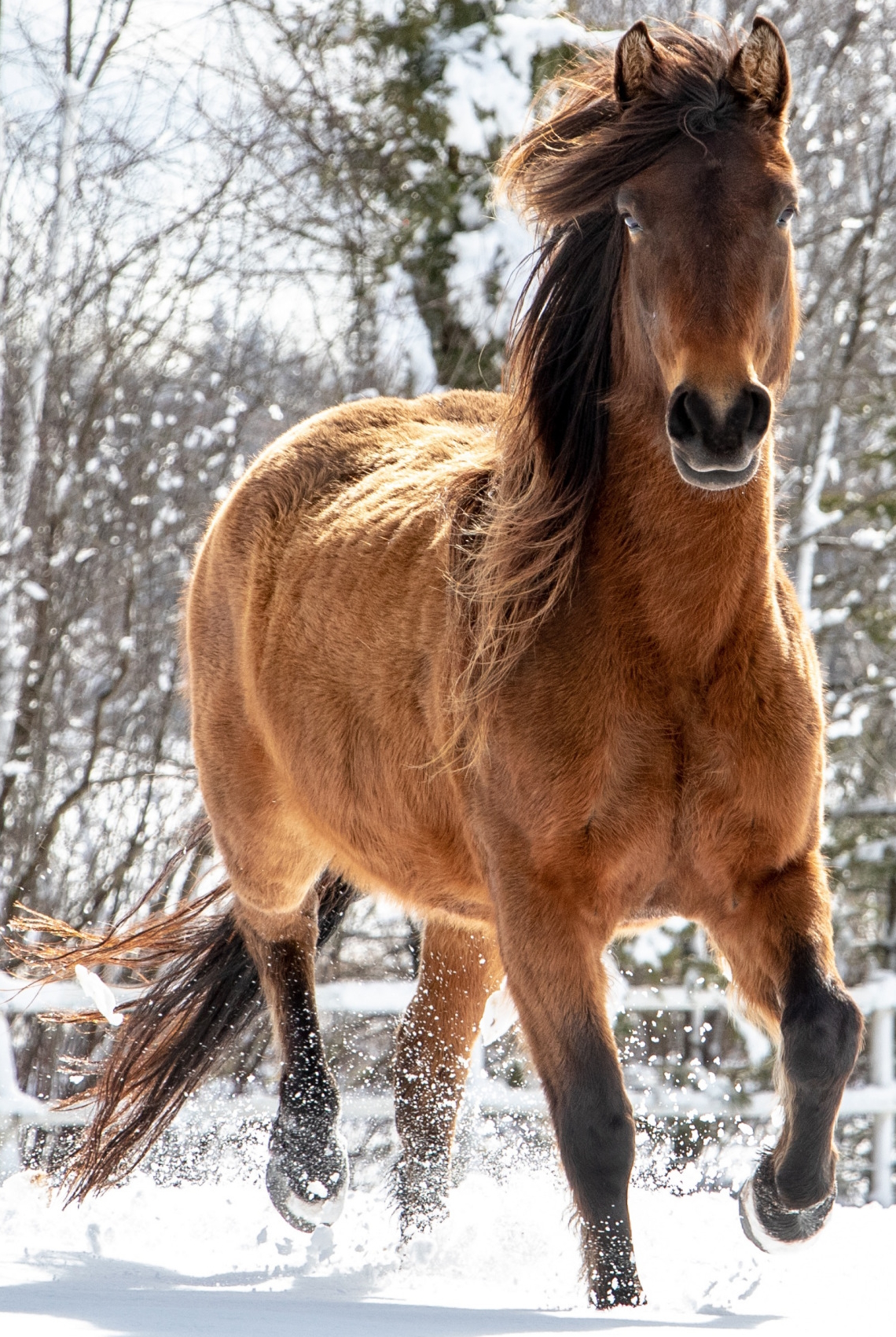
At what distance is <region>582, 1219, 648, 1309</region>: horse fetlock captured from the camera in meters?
2.54

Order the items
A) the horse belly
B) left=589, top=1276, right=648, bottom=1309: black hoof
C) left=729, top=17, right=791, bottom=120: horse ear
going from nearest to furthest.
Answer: left=589, top=1276, right=648, bottom=1309: black hoof
left=729, top=17, right=791, bottom=120: horse ear
the horse belly

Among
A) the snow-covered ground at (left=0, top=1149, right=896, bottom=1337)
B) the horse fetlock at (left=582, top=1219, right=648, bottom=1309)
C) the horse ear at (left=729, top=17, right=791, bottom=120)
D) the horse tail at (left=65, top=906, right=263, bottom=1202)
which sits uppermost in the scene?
the horse ear at (left=729, top=17, right=791, bottom=120)

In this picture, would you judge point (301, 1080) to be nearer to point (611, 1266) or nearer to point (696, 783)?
point (611, 1266)

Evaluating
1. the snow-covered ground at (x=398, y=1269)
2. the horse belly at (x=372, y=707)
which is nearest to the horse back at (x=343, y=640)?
the horse belly at (x=372, y=707)

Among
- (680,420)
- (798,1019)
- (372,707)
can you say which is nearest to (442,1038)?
(372,707)

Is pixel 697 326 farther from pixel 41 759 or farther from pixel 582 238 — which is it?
pixel 41 759

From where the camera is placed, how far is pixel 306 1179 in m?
4.16

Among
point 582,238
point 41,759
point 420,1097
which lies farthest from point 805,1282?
point 41,759

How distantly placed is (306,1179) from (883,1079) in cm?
410

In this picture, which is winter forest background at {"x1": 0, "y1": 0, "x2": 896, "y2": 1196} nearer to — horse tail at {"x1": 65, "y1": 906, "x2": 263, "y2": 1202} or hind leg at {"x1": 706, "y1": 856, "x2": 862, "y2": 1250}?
horse tail at {"x1": 65, "y1": 906, "x2": 263, "y2": 1202}

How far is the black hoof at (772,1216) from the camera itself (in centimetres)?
295

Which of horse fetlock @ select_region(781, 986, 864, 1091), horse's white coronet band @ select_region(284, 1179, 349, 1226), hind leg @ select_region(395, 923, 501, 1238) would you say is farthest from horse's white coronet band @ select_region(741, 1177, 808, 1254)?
horse's white coronet band @ select_region(284, 1179, 349, 1226)

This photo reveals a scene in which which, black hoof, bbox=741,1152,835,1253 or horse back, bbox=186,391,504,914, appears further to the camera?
horse back, bbox=186,391,504,914

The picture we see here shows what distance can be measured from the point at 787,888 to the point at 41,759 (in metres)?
5.00
